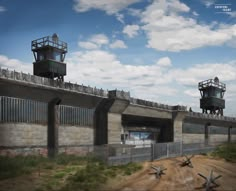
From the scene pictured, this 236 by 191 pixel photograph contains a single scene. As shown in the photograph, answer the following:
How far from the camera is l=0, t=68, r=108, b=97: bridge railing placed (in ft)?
84.9

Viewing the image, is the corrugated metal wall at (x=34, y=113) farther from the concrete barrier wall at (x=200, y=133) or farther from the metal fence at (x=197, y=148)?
the concrete barrier wall at (x=200, y=133)

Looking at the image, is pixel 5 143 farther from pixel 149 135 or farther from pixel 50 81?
pixel 149 135

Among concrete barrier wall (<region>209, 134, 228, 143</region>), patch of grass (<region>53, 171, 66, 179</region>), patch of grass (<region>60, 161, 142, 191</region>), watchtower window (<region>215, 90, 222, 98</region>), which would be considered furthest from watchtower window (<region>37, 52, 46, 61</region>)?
watchtower window (<region>215, 90, 222, 98</region>)

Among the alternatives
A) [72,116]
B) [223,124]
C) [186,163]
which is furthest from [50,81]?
[223,124]

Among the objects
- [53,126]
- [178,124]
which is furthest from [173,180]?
[178,124]

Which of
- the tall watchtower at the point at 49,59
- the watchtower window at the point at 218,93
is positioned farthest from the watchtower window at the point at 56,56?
the watchtower window at the point at 218,93

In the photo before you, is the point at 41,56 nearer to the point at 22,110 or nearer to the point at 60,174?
the point at 22,110

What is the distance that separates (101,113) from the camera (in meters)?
35.4

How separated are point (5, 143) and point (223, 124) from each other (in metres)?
50.6

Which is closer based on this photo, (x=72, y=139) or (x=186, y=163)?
(x=186, y=163)

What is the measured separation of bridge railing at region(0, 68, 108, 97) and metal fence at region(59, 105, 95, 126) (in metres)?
1.90

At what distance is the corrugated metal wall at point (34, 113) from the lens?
85.5 feet

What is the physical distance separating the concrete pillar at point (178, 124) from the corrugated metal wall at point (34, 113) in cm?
1886

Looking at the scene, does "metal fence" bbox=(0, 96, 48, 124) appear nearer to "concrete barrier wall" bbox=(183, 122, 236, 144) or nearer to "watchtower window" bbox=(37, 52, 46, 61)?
"watchtower window" bbox=(37, 52, 46, 61)
